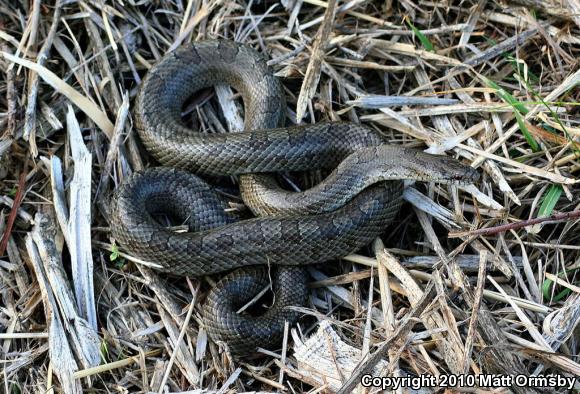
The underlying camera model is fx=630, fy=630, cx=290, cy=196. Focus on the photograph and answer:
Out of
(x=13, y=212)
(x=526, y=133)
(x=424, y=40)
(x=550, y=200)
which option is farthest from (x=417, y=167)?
(x=13, y=212)

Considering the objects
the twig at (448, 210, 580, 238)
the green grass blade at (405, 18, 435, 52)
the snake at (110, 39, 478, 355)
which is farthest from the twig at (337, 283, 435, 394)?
the green grass blade at (405, 18, 435, 52)

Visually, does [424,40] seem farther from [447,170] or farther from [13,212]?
[13,212]

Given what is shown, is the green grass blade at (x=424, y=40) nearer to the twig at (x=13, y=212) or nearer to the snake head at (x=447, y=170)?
the snake head at (x=447, y=170)

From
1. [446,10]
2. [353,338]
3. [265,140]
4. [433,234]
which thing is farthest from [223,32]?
[353,338]

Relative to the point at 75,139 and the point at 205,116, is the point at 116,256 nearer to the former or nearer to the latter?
the point at 75,139

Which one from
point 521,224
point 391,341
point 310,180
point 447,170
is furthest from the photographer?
point 310,180

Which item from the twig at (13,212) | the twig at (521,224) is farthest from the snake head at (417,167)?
the twig at (13,212)
